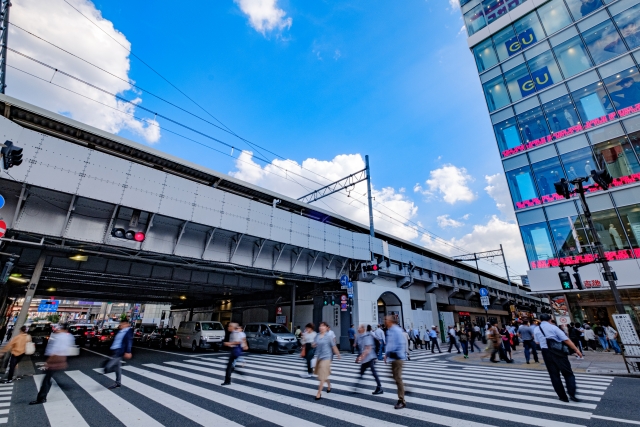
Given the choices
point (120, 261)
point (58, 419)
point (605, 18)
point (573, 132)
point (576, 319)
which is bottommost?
point (58, 419)

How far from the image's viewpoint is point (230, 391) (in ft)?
24.7

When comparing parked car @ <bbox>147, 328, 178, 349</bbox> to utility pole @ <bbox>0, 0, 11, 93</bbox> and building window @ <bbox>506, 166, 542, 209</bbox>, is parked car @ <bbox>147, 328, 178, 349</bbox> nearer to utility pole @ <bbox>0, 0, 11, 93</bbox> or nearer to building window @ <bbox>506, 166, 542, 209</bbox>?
utility pole @ <bbox>0, 0, 11, 93</bbox>

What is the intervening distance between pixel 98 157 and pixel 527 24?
1318 inches

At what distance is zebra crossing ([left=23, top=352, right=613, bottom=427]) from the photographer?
5133mm

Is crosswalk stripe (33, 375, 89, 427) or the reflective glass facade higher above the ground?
the reflective glass facade

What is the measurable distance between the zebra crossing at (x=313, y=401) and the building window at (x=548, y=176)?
15.2 metres

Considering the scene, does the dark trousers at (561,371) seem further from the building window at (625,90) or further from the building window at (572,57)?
the building window at (572,57)

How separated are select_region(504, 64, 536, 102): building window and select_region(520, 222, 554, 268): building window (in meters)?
11.1

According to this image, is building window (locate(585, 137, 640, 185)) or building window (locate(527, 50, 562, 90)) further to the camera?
building window (locate(527, 50, 562, 90))

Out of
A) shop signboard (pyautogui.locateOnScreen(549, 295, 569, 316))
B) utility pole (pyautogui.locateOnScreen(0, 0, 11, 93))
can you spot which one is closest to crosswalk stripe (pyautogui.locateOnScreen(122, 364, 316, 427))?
utility pole (pyautogui.locateOnScreen(0, 0, 11, 93))

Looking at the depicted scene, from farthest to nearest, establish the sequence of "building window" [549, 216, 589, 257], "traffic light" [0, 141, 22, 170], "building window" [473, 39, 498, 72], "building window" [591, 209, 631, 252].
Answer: "building window" [473, 39, 498, 72]
"building window" [549, 216, 589, 257]
"building window" [591, 209, 631, 252]
"traffic light" [0, 141, 22, 170]

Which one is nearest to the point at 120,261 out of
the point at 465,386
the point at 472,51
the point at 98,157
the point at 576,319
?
the point at 98,157

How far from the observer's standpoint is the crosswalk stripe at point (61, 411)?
523 centimetres

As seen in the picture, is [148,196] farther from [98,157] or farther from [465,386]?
[465,386]
